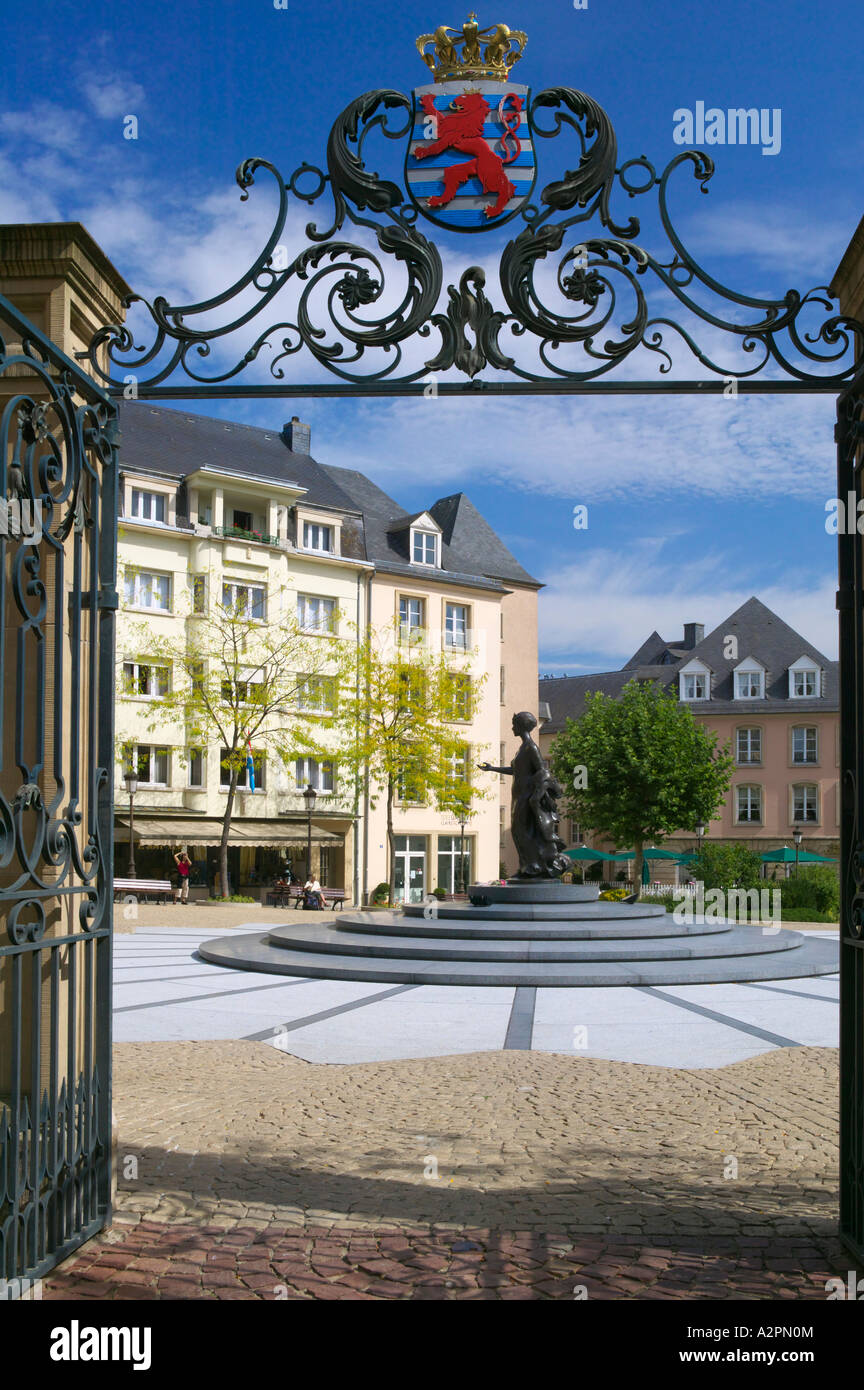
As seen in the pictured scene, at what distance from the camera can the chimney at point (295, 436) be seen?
47906mm

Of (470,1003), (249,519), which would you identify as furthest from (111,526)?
(249,519)

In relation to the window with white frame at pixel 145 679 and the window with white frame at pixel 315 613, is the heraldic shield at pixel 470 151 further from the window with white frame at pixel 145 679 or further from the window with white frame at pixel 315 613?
the window with white frame at pixel 315 613

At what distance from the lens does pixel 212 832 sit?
3944cm

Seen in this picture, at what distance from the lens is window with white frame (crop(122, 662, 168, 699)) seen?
36.5 metres

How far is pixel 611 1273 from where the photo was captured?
459cm

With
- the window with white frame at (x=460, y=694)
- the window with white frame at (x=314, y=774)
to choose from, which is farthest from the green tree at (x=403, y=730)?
the window with white frame at (x=314, y=774)

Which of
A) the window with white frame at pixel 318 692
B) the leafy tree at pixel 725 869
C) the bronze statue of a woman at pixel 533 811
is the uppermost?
the window with white frame at pixel 318 692

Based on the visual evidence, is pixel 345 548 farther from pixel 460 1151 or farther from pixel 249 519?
pixel 460 1151

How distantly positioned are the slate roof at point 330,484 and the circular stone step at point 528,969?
88.0 feet

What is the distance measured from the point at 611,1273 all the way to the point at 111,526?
3.82 metres

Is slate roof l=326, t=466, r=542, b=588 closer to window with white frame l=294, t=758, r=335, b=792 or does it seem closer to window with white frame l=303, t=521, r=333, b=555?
window with white frame l=303, t=521, r=333, b=555

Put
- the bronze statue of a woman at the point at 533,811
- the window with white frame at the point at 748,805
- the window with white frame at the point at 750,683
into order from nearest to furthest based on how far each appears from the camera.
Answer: the bronze statue of a woman at the point at 533,811 < the window with white frame at the point at 748,805 < the window with white frame at the point at 750,683

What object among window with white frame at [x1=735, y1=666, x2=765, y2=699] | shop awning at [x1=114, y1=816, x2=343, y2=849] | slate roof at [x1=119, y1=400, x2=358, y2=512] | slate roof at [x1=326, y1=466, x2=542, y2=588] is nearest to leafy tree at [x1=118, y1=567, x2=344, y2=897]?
shop awning at [x1=114, y1=816, x2=343, y2=849]

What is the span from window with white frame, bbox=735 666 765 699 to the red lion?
59.0 m
